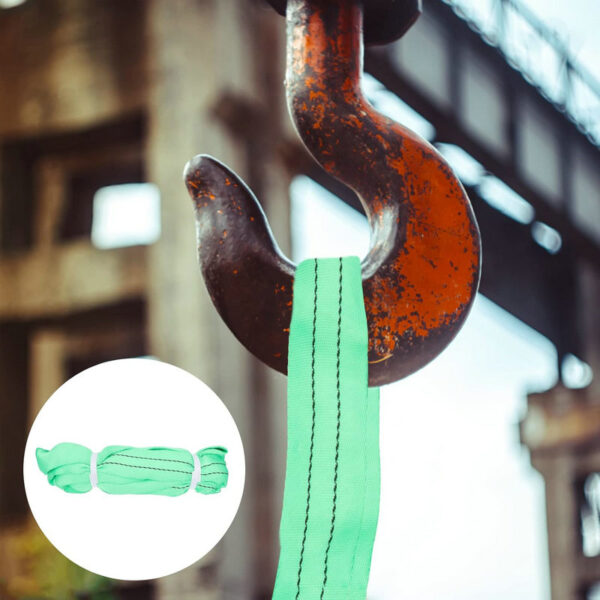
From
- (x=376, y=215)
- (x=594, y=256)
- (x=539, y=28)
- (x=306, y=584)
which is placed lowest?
(x=306, y=584)

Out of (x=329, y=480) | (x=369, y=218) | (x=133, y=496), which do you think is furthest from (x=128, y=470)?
(x=369, y=218)

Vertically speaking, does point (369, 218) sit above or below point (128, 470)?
above

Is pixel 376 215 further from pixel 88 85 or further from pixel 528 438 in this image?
pixel 528 438

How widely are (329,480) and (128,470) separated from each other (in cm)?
13

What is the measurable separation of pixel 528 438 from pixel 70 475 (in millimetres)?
14927

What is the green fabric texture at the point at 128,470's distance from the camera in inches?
32.3

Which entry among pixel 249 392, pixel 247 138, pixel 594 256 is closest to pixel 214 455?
pixel 249 392

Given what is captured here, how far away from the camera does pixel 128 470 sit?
32.3 inches

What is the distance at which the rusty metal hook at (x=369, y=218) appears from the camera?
848mm

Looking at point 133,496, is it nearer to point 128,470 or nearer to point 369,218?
point 128,470

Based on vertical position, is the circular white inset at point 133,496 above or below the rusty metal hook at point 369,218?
below

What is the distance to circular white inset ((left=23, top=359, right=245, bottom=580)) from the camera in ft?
2.70

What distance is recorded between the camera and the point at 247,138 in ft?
41.0

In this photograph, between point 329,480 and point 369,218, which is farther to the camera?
point 369,218
